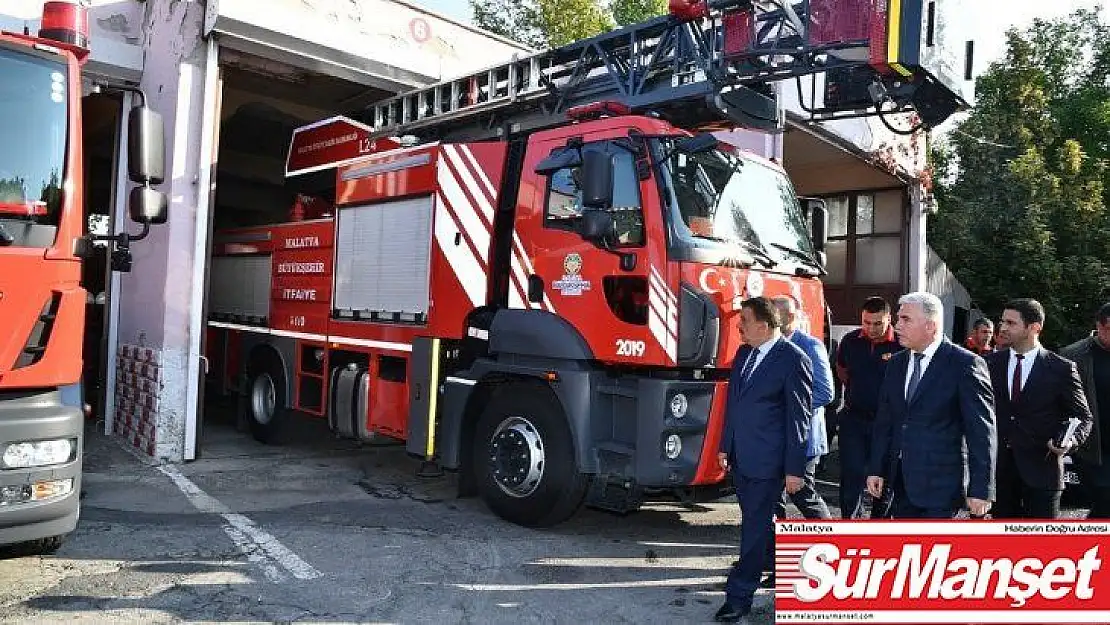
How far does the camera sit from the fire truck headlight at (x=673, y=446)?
17.2ft

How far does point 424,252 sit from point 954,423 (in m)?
4.25

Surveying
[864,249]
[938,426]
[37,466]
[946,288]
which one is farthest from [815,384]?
[946,288]

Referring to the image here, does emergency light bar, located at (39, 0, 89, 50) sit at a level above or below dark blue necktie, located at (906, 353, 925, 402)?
above

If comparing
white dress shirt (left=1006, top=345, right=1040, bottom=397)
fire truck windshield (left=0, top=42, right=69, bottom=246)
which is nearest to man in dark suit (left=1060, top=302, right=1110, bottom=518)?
white dress shirt (left=1006, top=345, right=1040, bottom=397)

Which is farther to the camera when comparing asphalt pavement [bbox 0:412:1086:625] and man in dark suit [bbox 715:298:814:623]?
asphalt pavement [bbox 0:412:1086:625]

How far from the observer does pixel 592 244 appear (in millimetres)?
5723

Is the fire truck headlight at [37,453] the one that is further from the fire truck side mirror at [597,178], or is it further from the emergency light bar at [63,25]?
the fire truck side mirror at [597,178]

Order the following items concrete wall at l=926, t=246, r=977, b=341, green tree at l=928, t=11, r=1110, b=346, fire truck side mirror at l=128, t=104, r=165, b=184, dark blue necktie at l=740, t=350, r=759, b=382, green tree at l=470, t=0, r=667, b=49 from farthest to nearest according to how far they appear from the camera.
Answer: green tree at l=470, t=0, r=667, b=49 < green tree at l=928, t=11, r=1110, b=346 < concrete wall at l=926, t=246, r=977, b=341 < fire truck side mirror at l=128, t=104, r=165, b=184 < dark blue necktie at l=740, t=350, r=759, b=382

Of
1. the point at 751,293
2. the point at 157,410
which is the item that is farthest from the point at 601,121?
the point at 157,410

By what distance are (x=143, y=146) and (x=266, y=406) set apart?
5.01 meters

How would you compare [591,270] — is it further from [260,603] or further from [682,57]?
[260,603]

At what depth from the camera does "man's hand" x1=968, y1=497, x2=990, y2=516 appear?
370cm

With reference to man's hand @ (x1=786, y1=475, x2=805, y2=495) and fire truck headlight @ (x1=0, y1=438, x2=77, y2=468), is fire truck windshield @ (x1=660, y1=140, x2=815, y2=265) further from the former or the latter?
fire truck headlight @ (x1=0, y1=438, x2=77, y2=468)

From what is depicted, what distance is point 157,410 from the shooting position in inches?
317
